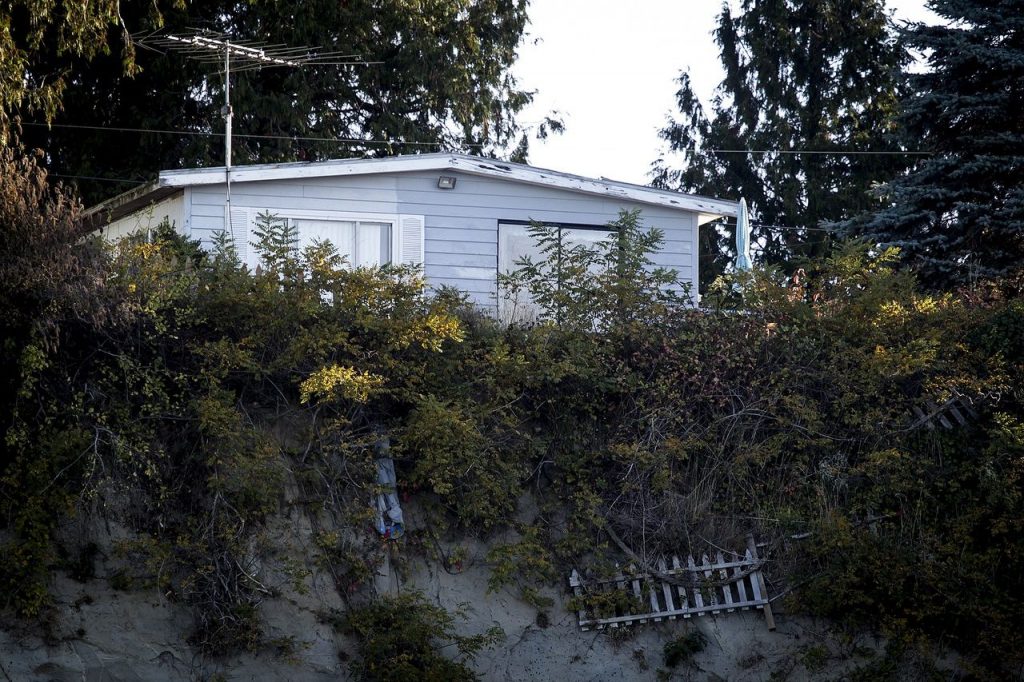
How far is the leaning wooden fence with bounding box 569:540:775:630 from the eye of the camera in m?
10.4

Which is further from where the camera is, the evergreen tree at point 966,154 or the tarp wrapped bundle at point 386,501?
the evergreen tree at point 966,154

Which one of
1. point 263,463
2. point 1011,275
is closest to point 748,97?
point 1011,275

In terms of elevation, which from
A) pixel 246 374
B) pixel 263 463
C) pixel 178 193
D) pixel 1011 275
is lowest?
pixel 263 463

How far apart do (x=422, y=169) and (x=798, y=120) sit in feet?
56.0

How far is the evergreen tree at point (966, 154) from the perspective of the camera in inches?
673

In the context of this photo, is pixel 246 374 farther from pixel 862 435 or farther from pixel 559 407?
pixel 862 435

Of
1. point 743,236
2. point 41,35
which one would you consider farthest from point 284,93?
point 743,236

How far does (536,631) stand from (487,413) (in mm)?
1962

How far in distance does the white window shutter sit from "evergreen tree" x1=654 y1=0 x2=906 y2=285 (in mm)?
15024

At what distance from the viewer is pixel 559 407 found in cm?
1127

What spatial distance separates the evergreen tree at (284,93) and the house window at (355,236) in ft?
26.2

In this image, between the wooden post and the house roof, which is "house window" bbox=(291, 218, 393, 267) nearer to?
the house roof

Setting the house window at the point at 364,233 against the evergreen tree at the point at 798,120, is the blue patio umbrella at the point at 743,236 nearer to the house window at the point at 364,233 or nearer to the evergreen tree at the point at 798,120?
the house window at the point at 364,233

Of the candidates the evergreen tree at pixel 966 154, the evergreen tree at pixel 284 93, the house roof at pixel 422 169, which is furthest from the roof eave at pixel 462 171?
the evergreen tree at pixel 284 93
